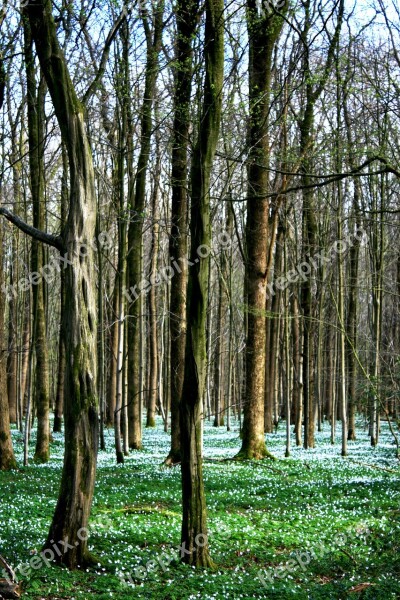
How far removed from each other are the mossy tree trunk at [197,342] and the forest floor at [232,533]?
1.54 ft

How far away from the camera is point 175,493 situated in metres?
11.7

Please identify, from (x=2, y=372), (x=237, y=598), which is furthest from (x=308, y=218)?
(x=237, y=598)

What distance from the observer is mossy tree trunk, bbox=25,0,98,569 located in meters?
7.08

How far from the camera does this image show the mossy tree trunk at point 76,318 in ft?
23.2

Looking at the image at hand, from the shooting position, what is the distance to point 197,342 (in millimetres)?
7152

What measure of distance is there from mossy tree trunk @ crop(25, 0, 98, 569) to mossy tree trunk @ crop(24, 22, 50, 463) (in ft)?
25.7

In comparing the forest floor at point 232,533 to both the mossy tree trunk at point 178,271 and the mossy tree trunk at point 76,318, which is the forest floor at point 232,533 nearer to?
the mossy tree trunk at point 76,318

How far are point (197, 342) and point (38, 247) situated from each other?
960 cm
